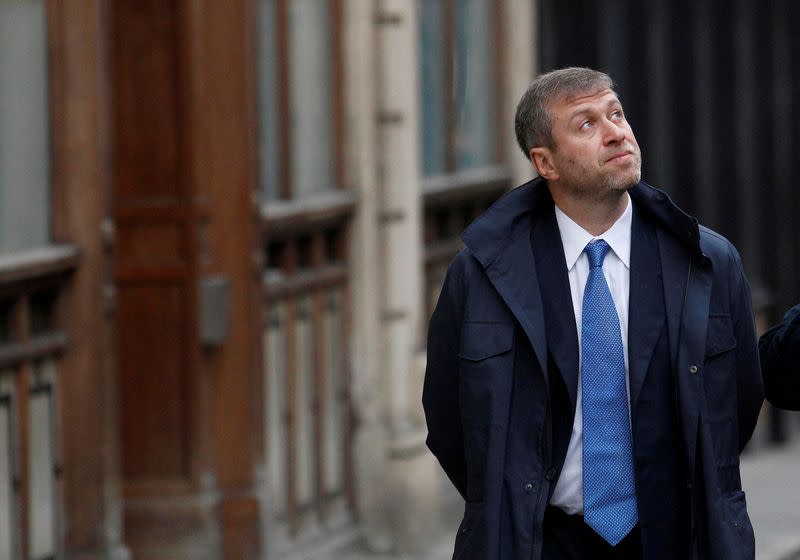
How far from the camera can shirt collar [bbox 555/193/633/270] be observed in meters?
4.82

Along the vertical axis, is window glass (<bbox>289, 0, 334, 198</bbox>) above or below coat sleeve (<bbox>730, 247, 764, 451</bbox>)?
above

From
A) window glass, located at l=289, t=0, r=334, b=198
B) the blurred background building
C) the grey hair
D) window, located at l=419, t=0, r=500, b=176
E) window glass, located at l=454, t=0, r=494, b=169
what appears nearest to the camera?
the grey hair

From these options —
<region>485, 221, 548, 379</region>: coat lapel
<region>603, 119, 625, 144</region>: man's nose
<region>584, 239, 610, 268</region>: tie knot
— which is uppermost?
<region>603, 119, 625, 144</region>: man's nose

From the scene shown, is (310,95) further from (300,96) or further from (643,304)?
(643,304)

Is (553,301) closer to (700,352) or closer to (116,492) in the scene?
(700,352)

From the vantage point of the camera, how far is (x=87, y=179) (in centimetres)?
782

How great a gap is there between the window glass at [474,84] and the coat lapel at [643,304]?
23.2ft

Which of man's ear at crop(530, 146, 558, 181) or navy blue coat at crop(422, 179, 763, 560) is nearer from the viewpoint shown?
navy blue coat at crop(422, 179, 763, 560)

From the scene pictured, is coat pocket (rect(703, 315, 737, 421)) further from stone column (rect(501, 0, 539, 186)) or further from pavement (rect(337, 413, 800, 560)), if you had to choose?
stone column (rect(501, 0, 539, 186))

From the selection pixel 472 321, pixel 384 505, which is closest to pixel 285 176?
pixel 384 505

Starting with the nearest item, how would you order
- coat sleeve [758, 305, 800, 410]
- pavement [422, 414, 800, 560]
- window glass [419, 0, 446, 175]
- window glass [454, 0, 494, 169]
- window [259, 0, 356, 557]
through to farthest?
coat sleeve [758, 305, 800, 410]
window [259, 0, 356, 557]
pavement [422, 414, 800, 560]
window glass [419, 0, 446, 175]
window glass [454, 0, 494, 169]

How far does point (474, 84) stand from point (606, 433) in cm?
759

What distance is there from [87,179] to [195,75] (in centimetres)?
114

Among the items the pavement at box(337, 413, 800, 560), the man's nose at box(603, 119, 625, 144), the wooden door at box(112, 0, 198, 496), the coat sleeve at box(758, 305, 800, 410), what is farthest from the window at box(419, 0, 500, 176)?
the man's nose at box(603, 119, 625, 144)
